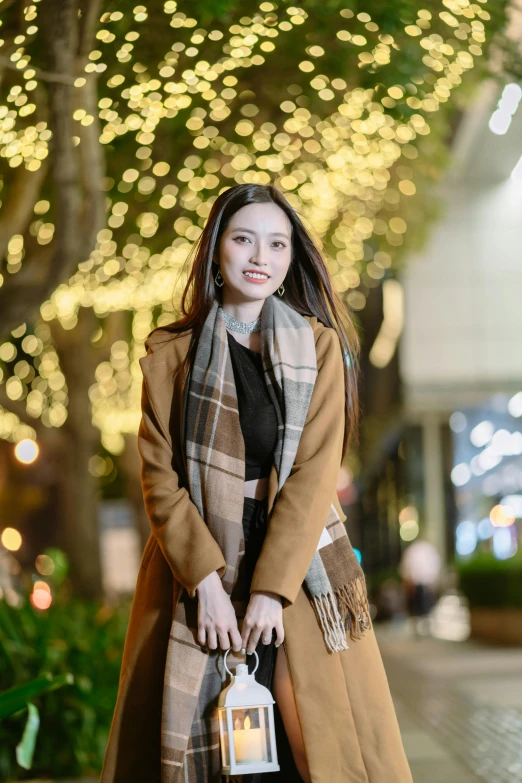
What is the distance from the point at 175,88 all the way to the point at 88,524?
758 cm

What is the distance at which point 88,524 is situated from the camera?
39.6 ft

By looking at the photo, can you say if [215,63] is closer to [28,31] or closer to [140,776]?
[28,31]

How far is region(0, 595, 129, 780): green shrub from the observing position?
5.94 metres

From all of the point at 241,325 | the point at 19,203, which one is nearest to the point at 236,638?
the point at 241,325

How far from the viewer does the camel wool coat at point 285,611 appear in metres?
2.55

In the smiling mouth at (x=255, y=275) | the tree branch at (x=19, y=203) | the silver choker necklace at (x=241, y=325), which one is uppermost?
the tree branch at (x=19, y=203)

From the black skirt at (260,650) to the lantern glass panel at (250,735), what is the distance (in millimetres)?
121

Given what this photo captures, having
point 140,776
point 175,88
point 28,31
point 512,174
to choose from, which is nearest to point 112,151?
point 175,88

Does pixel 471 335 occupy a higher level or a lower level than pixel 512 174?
lower

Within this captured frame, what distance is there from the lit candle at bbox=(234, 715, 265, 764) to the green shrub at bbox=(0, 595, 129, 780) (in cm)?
341

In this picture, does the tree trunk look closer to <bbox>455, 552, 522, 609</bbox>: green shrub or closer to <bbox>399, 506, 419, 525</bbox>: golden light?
<bbox>455, 552, 522, 609</bbox>: green shrub

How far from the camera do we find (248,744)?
100 inches

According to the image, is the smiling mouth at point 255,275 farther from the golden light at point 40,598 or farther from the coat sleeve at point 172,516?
the golden light at point 40,598

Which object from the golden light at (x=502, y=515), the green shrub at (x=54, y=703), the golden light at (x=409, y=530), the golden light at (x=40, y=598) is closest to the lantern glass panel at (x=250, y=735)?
the green shrub at (x=54, y=703)
